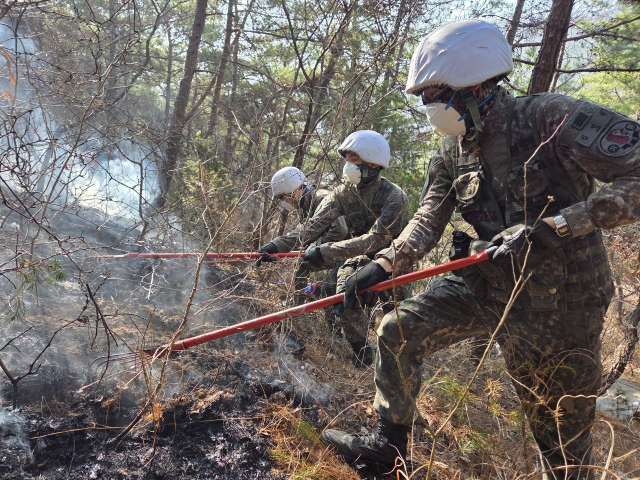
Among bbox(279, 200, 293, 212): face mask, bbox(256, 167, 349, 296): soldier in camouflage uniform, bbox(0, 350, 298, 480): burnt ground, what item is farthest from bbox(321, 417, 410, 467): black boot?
bbox(279, 200, 293, 212): face mask

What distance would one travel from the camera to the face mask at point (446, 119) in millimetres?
2469

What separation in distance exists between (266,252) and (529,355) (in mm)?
3053

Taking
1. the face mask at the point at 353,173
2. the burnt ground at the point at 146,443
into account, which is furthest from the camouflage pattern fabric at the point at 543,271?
the face mask at the point at 353,173

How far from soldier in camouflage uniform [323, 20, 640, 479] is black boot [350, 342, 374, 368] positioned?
183cm

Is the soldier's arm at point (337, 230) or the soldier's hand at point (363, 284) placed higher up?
the soldier's arm at point (337, 230)

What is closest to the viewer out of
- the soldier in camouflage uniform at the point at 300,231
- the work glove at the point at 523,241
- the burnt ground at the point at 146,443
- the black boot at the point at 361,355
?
the work glove at the point at 523,241

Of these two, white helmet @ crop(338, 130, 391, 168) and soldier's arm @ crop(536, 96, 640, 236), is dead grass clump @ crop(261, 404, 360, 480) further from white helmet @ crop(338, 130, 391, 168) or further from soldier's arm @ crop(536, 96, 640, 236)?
white helmet @ crop(338, 130, 391, 168)

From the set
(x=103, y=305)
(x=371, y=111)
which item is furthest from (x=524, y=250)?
(x=371, y=111)

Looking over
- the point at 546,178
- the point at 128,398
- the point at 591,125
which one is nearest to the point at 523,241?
the point at 546,178

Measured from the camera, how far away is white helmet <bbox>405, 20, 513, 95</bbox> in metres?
2.36

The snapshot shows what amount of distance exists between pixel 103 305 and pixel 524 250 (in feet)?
11.9

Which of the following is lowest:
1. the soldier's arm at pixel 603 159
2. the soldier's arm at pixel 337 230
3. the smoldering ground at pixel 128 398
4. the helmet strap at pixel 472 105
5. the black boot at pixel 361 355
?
the smoldering ground at pixel 128 398

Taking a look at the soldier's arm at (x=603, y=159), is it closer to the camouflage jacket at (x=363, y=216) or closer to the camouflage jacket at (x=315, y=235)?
the camouflage jacket at (x=363, y=216)

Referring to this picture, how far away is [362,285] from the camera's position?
2682mm
